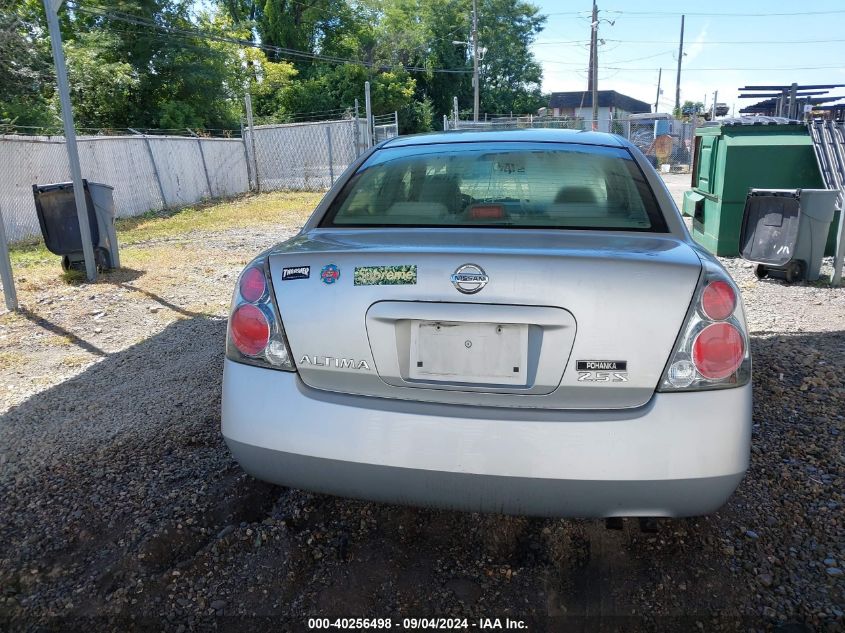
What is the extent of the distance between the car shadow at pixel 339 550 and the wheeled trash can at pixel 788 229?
163 inches

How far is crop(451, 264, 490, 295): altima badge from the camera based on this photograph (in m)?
2.04

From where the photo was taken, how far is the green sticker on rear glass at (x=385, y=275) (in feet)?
6.89

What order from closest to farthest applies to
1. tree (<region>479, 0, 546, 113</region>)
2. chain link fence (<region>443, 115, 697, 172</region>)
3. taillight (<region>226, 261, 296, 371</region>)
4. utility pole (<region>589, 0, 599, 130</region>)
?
1. taillight (<region>226, 261, 296, 371</region>)
2. chain link fence (<region>443, 115, 697, 172</region>)
3. utility pole (<region>589, 0, 599, 130</region>)
4. tree (<region>479, 0, 546, 113</region>)

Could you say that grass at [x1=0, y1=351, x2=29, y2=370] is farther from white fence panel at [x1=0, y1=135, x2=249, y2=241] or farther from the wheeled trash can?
the wheeled trash can

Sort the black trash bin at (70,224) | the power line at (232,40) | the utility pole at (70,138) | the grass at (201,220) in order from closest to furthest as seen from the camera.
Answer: the utility pole at (70,138)
the black trash bin at (70,224)
the grass at (201,220)
the power line at (232,40)

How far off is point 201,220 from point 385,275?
13765 mm

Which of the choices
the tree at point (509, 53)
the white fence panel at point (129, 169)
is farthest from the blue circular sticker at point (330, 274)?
the tree at point (509, 53)

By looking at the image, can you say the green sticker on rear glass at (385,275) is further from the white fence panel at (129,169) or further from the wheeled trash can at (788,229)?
the white fence panel at (129,169)

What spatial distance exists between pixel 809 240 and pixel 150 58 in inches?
970

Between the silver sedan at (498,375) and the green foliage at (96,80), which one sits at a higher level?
the green foliage at (96,80)

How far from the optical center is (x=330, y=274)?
218cm

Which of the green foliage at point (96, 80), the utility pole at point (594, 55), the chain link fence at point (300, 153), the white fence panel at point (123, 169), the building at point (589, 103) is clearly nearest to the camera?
the white fence panel at point (123, 169)

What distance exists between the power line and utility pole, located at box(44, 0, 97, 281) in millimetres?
16795

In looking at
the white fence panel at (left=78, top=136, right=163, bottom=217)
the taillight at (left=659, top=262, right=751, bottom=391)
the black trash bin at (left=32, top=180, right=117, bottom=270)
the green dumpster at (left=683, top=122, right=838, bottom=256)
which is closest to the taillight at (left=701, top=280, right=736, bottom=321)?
the taillight at (left=659, top=262, right=751, bottom=391)
